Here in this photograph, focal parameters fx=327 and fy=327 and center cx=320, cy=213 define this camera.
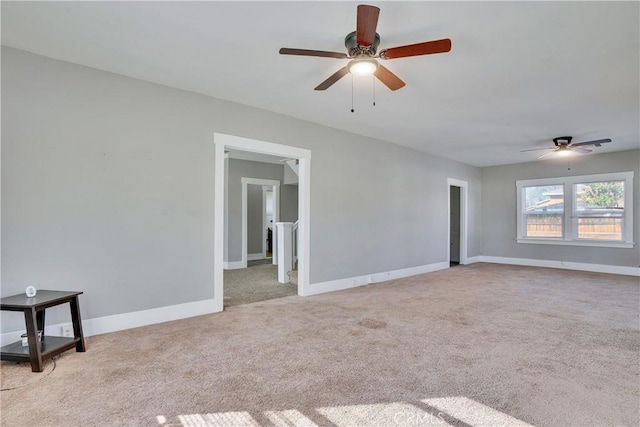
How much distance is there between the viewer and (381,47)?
2.73 m

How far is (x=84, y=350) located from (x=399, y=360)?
8.46 ft

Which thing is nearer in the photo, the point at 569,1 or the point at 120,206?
the point at 569,1

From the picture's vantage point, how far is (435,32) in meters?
2.50

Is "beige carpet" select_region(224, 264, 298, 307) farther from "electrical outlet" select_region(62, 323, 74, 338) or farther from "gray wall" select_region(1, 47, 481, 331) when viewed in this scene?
"electrical outlet" select_region(62, 323, 74, 338)

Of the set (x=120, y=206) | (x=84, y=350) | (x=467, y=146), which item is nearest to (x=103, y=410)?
(x=84, y=350)

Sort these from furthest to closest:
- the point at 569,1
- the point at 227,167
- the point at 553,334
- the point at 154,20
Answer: the point at 227,167, the point at 553,334, the point at 154,20, the point at 569,1

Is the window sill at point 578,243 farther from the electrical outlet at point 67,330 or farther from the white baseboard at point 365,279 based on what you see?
the electrical outlet at point 67,330

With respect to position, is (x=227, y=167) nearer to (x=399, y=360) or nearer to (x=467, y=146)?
(x=467, y=146)

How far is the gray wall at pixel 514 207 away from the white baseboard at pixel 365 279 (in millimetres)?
2512

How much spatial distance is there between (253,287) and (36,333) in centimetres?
310

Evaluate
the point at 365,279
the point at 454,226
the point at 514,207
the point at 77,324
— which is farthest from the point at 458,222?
the point at 77,324

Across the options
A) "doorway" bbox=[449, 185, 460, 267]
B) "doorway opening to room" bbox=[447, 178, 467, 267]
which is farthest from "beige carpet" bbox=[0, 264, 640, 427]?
A: "doorway" bbox=[449, 185, 460, 267]

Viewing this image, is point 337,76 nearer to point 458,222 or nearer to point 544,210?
point 458,222

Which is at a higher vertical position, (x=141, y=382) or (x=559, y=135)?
(x=559, y=135)
